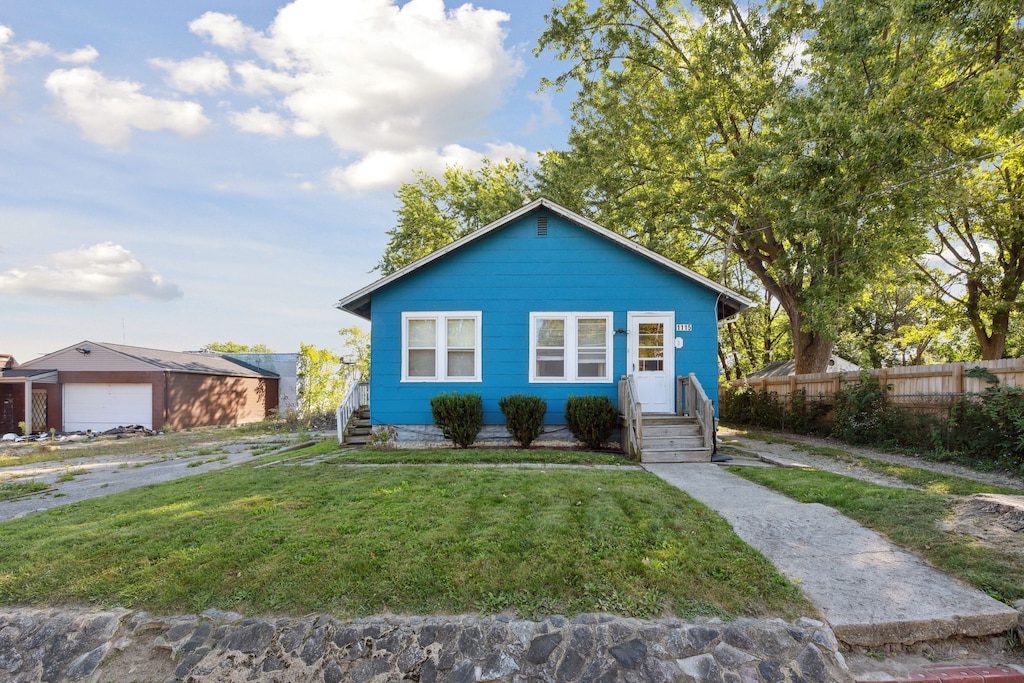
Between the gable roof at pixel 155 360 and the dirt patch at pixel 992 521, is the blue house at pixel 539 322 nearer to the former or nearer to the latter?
the dirt patch at pixel 992 521

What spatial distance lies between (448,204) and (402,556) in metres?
24.5

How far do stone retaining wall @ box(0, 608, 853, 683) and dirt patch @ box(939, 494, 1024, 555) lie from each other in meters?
2.41

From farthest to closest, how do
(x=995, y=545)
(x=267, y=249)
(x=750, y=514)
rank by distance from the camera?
(x=267, y=249) < (x=750, y=514) < (x=995, y=545)

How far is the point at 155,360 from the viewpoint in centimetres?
2191

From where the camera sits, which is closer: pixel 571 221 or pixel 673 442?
pixel 673 442

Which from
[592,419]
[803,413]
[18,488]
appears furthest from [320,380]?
[803,413]

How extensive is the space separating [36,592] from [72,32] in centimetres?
1171

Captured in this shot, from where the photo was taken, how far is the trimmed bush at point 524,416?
1060 centimetres

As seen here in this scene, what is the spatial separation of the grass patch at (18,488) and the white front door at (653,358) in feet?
35.0

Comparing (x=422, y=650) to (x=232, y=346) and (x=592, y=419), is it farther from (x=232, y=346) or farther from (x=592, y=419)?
(x=232, y=346)

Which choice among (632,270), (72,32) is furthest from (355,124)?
(632,270)

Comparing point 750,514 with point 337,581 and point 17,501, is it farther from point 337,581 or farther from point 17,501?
point 17,501

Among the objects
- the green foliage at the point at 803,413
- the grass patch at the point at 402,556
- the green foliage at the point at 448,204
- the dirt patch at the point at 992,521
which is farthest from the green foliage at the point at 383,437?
the green foliage at the point at 448,204

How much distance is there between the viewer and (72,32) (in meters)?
10.6
